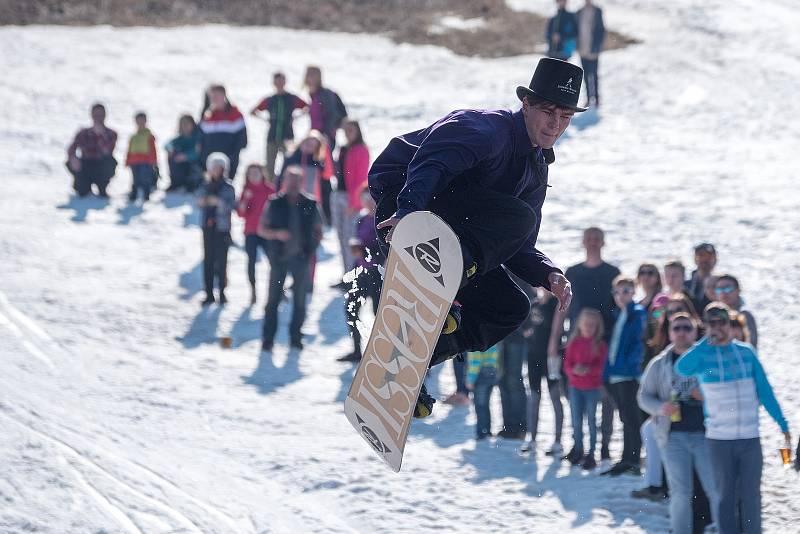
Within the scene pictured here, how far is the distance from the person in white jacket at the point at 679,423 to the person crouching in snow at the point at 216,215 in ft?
22.4

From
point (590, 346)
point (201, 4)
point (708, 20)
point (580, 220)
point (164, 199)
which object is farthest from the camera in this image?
point (201, 4)

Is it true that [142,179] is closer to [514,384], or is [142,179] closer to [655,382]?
[514,384]

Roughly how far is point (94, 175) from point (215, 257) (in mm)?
4969

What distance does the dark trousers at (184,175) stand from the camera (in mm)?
19578

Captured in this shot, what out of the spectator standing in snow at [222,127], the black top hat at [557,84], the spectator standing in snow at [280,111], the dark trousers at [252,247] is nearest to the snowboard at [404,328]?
the black top hat at [557,84]

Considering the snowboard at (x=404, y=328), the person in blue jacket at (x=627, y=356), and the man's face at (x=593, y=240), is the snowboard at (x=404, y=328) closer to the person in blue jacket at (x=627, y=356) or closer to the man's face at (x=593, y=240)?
the person in blue jacket at (x=627, y=356)

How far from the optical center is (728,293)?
10320 mm

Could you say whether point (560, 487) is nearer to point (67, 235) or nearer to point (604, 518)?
point (604, 518)

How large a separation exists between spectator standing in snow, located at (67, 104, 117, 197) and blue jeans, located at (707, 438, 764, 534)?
40.9ft

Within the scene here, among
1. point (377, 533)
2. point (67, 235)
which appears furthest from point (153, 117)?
point (377, 533)

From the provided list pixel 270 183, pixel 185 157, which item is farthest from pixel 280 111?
pixel 185 157

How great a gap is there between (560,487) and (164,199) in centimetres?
1070

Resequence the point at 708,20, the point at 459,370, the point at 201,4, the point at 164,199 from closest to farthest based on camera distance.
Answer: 1. the point at 459,370
2. the point at 164,199
3. the point at 708,20
4. the point at 201,4

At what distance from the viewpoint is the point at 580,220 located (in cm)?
1791
